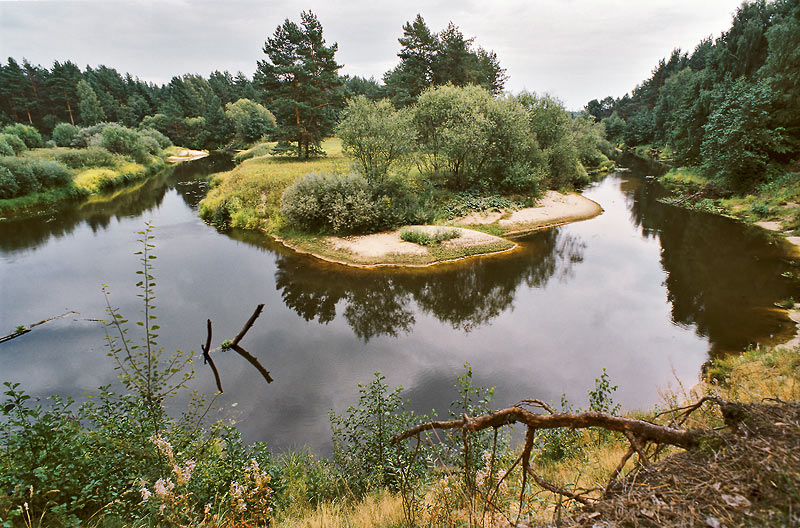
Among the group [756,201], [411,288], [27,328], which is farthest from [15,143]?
[756,201]

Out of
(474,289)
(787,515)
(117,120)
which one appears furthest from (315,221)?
(117,120)

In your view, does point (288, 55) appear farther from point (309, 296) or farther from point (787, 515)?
point (787, 515)

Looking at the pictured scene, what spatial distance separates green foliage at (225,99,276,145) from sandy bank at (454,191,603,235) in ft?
126

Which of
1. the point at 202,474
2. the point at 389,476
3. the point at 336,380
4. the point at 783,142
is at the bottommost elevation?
the point at 336,380

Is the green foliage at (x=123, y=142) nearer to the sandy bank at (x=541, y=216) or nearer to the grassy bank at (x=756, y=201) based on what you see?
the sandy bank at (x=541, y=216)

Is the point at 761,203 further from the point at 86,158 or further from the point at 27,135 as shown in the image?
the point at 27,135

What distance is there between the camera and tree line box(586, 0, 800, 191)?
23156mm

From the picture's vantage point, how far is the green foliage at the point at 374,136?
781 inches

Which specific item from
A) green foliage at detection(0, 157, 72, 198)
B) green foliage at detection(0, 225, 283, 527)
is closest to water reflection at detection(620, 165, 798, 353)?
green foliage at detection(0, 225, 283, 527)

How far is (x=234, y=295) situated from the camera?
1366cm

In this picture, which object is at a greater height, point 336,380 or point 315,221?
point 315,221

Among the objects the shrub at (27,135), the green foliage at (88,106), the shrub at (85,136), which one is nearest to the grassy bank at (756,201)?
the shrub at (85,136)

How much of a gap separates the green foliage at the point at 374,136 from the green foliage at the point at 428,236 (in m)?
4.54

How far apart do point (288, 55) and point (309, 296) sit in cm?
2818
